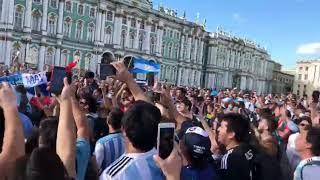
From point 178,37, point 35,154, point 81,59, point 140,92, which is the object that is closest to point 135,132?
point 35,154

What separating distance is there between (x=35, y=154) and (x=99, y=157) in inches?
85.4

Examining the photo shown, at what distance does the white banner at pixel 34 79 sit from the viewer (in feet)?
28.2

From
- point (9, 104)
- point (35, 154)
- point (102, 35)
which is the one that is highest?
point (102, 35)

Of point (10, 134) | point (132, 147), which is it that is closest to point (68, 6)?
point (10, 134)

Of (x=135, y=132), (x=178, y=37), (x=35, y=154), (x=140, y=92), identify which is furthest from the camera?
(x=178, y=37)

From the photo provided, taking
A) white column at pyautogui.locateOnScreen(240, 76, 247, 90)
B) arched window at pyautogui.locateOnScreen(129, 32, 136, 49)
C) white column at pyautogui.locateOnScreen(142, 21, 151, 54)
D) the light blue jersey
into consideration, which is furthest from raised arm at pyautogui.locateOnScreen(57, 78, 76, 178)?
white column at pyautogui.locateOnScreen(240, 76, 247, 90)

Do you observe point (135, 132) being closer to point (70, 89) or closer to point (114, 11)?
point (70, 89)

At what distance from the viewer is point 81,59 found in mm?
46781

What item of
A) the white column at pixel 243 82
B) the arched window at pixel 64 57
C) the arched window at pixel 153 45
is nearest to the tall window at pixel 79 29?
the arched window at pixel 64 57

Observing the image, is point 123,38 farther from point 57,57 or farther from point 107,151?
point 107,151

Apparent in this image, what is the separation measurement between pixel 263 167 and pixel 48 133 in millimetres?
2033

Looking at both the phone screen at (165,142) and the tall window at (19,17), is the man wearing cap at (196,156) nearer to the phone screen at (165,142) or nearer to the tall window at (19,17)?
the phone screen at (165,142)

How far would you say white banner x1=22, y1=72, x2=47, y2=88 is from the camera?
28.2 ft

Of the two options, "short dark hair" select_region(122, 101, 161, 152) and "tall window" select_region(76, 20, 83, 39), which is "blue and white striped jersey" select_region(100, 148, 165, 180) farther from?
"tall window" select_region(76, 20, 83, 39)
